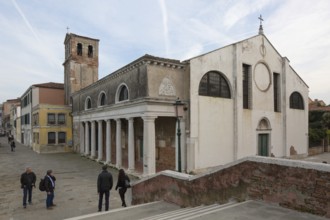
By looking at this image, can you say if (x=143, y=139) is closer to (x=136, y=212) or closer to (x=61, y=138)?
(x=136, y=212)

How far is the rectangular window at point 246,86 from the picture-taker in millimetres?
19562

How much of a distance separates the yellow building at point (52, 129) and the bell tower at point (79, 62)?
187 cm

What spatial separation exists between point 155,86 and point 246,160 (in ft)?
30.7

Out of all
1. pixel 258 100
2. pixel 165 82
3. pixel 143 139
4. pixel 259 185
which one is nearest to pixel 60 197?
pixel 143 139

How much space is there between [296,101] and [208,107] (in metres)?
11.0

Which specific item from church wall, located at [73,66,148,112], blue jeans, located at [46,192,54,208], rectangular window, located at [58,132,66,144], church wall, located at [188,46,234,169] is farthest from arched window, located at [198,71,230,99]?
rectangular window, located at [58,132,66,144]

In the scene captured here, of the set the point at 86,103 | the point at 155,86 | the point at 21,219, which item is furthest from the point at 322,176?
the point at 86,103

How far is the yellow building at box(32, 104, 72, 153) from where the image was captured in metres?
29.9

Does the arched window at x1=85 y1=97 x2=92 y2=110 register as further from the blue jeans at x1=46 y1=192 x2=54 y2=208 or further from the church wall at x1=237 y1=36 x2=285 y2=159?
the blue jeans at x1=46 y1=192 x2=54 y2=208

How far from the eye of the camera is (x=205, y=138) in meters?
16.6

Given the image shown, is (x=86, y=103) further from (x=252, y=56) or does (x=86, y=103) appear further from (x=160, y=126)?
(x=252, y=56)

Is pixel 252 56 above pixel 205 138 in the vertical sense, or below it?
above

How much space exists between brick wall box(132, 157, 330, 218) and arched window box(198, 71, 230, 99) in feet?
29.2

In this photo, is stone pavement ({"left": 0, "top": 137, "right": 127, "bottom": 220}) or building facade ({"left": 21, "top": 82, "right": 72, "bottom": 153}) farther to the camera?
building facade ({"left": 21, "top": 82, "right": 72, "bottom": 153})
